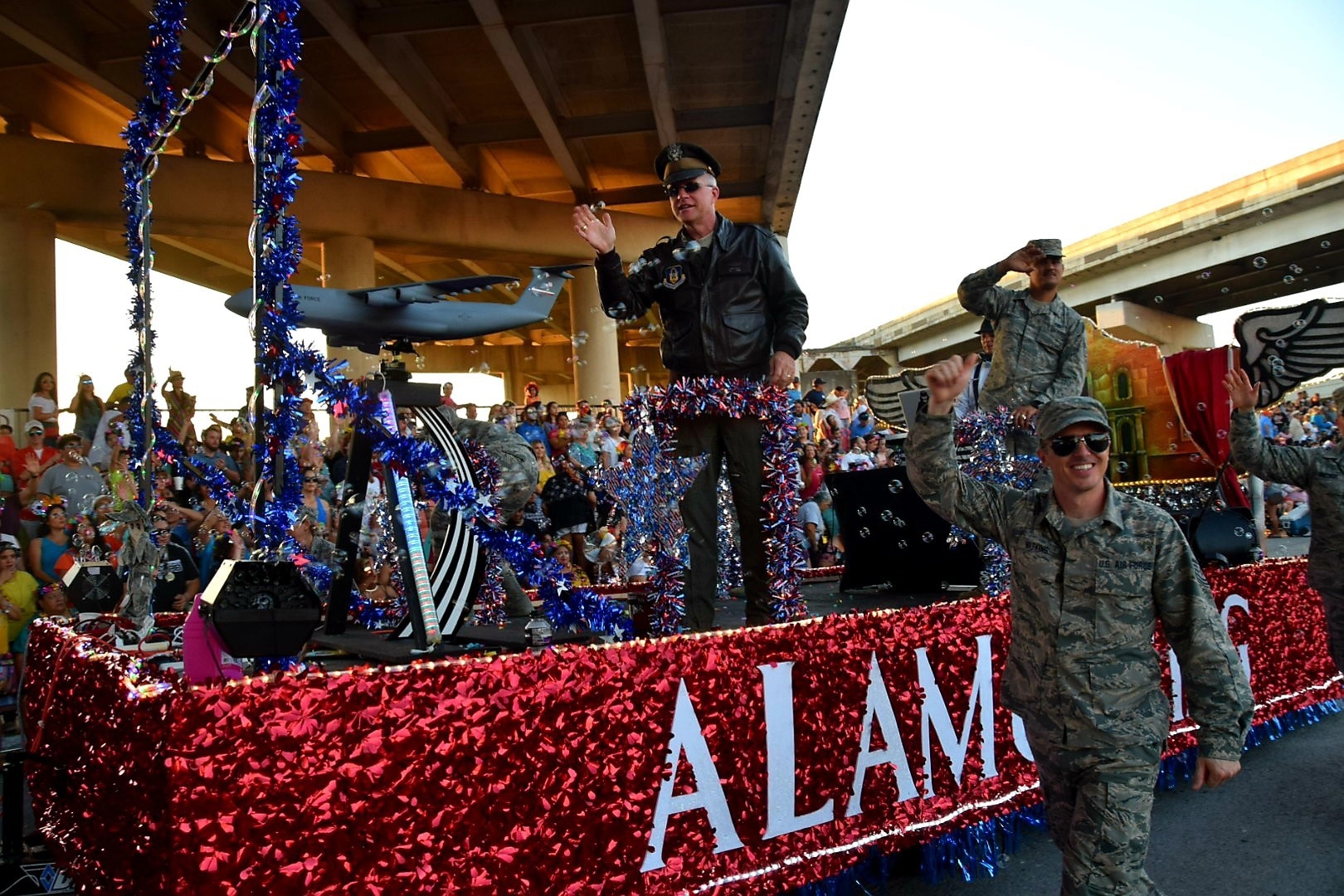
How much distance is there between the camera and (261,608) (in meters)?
3.04

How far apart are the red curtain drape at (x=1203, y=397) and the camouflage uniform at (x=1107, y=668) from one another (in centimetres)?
810

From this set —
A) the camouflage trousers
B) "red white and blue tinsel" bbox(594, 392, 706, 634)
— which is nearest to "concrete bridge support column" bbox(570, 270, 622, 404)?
"red white and blue tinsel" bbox(594, 392, 706, 634)

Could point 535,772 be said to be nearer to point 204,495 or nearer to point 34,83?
point 204,495

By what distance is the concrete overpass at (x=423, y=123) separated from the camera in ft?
41.0

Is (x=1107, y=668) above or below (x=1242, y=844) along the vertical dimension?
above

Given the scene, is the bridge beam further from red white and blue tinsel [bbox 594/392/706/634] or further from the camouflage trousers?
the camouflage trousers

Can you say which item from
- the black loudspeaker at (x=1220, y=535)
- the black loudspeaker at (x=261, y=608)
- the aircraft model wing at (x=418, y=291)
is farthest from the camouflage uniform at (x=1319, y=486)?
the black loudspeaker at (x=261, y=608)

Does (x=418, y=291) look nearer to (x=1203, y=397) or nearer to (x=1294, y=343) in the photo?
(x=1294, y=343)

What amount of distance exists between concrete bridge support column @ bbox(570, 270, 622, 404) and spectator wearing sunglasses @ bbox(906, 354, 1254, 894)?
18.1 meters

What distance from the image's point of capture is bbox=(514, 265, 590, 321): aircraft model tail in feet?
15.2

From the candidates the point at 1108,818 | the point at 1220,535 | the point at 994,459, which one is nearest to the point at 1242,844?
the point at 1220,535

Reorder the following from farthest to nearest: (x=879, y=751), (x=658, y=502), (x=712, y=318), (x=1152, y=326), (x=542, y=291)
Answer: (x=1152, y=326) → (x=542, y=291) → (x=712, y=318) → (x=658, y=502) → (x=879, y=751)

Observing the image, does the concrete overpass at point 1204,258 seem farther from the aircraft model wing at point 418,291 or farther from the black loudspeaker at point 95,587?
the black loudspeaker at point 95,587

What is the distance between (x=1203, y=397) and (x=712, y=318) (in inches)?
318
